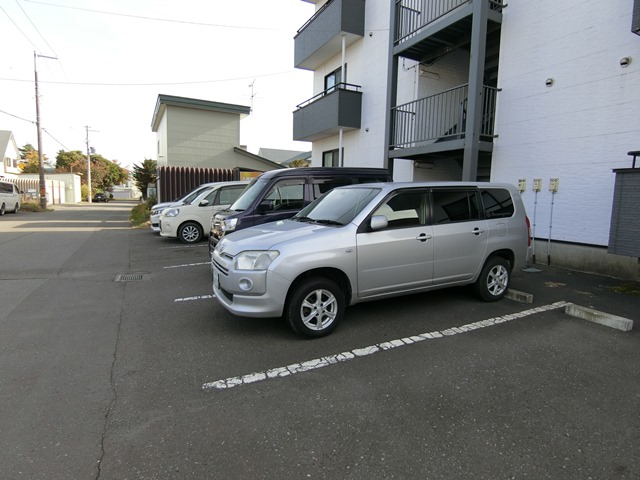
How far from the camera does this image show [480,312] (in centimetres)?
520

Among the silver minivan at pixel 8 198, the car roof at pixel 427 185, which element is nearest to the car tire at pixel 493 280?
the car roof at pixel 427 185

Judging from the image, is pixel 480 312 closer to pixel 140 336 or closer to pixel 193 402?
pixel 193 402

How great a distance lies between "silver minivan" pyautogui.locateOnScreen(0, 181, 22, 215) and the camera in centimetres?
2216

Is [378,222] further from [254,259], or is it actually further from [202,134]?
[202,134]

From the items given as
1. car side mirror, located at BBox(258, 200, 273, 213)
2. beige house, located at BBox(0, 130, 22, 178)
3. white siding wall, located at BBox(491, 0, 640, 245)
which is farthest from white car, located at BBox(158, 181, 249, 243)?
beige house, located at BBox(0, 130, 22, 178)

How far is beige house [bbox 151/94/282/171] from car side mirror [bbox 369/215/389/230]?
1901 centimetres

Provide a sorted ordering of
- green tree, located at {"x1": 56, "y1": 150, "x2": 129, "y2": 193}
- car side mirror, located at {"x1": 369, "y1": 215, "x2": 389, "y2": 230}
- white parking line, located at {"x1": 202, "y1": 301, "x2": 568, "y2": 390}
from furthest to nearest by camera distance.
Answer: green tree, located at {"x1": 56, "y1": 150, "x2": 129, "y2": 193}, car side mirror, located at {"x1": 369, "y1": 215, "x2": 389, "y2": 230}, white parking line, located at {"x1": 202, "y1": 301, "x2": 568, "y2": 390}

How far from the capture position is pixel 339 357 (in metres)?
3.84

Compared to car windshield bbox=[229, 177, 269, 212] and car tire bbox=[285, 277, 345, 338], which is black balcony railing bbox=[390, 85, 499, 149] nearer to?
car windshield bbox=[229, 177, 269, 212]

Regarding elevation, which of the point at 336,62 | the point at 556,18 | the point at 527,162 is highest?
the point at 336,62

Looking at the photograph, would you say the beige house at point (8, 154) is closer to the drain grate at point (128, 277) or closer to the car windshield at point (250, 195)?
the drain grate at point (128, 277)

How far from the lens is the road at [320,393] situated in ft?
7.89

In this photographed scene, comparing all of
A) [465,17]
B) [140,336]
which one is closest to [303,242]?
[140,336]

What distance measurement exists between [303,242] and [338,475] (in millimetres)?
2332
